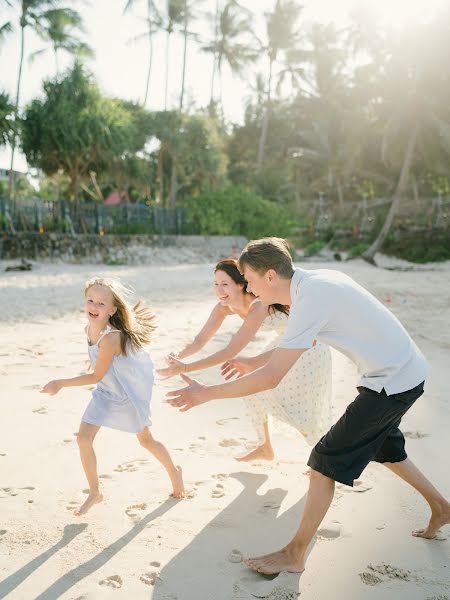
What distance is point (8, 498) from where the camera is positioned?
123 inches

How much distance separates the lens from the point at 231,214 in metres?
27.9

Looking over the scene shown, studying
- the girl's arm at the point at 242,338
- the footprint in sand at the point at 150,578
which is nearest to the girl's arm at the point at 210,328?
the girl's arm at the point at 242,338

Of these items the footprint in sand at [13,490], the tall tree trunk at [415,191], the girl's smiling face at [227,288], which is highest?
the tall tree trunk at [415,191]

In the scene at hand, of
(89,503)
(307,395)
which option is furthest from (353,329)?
(89,503)

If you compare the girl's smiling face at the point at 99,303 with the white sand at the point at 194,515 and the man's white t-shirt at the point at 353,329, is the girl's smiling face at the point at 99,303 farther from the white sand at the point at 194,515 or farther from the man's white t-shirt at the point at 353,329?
the man's white t-shirt at the point at 353,329

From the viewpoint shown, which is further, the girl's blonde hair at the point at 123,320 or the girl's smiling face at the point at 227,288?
the girl's smiling face at the point at 227,288

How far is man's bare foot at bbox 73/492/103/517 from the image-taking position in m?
3.00

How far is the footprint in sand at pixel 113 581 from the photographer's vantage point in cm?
239

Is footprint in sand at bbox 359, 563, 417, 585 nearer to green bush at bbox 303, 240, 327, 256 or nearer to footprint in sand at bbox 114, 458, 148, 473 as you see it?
footprint in sand at bbox 114, 458, 148, 473

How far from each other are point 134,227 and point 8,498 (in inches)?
886

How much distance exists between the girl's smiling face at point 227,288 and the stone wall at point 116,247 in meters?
17.7

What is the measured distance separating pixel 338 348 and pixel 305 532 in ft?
Answer: 2.62

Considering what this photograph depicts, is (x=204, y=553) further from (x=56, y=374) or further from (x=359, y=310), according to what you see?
(x=56, y=374)

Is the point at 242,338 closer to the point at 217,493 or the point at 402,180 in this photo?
the point at 217,493
